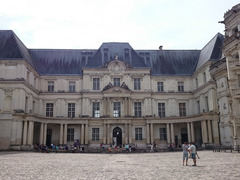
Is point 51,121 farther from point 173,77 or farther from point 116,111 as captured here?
point 173,77

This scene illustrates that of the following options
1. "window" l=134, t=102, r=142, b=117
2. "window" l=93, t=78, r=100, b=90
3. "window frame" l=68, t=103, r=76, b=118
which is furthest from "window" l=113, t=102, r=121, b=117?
"window frame" l=68, t=103, r=76, b=118

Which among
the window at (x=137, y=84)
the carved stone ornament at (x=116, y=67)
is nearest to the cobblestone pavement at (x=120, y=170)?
the window at (x=137, y=84)

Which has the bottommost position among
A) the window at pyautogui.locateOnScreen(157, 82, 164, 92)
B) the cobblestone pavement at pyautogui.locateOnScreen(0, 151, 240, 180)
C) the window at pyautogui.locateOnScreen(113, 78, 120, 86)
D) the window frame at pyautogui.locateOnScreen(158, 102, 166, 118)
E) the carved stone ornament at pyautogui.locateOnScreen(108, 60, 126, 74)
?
the cobblestone pavement at pyautogui.locateOnScreen(0, 151, 240, 180)

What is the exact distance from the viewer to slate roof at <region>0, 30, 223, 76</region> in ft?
148

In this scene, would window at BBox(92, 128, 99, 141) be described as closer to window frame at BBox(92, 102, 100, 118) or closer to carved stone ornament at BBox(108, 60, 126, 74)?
window frame at BBox(92, 102, 100, 118)

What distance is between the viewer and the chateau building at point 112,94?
35.3m

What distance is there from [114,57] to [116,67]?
2843 mm

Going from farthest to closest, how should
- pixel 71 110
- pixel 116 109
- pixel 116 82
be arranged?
pixel 116 82
pixel 71 110
pixel 116 109

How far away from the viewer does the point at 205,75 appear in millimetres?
39469

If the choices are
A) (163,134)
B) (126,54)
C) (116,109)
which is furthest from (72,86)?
(163,134)

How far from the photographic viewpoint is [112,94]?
139ft

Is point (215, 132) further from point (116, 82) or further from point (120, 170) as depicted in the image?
point (120, 170)

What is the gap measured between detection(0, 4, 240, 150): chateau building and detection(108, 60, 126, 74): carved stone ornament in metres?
0.17

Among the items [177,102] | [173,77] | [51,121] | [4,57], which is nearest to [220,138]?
[177,102]
